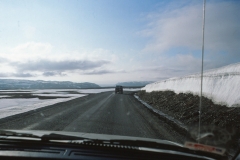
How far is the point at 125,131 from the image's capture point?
23.3 ft

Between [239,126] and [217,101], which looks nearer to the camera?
[239,126]

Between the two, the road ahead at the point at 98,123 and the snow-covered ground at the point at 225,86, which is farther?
the snow-covered ground at the point at 225,86

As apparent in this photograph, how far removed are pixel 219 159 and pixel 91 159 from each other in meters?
1.43

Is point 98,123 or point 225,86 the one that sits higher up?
point 225,86

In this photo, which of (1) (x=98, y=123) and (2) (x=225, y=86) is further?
(2) (x=225, y=86)

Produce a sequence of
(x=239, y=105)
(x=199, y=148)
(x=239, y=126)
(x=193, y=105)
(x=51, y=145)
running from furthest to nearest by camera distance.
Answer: (x=193, y=105) → (x=239, y=105) → (x=239, y=126) → (x=51, y=145) → (x=199, y=148)

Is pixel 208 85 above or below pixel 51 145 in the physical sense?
above

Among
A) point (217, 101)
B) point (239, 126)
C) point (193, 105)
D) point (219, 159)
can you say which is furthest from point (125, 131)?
point (193, 105)

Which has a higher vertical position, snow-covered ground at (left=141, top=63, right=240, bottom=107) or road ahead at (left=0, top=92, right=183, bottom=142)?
snow-covered ground at (left=141, top=63, right=240, bottom=107)

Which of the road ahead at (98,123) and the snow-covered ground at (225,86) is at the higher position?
the snow-covered ground at (225,86)

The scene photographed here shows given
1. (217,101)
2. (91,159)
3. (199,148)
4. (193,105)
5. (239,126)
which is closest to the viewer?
(91,159)

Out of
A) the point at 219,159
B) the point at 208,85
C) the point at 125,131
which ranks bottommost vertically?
the point at 125,131

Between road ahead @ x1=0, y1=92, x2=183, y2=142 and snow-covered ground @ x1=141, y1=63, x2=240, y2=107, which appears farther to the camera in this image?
snow-covered ground @ x1=141, y1=63, x2=240, y2=107

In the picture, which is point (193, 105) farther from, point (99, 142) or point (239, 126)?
point (99, 142)
